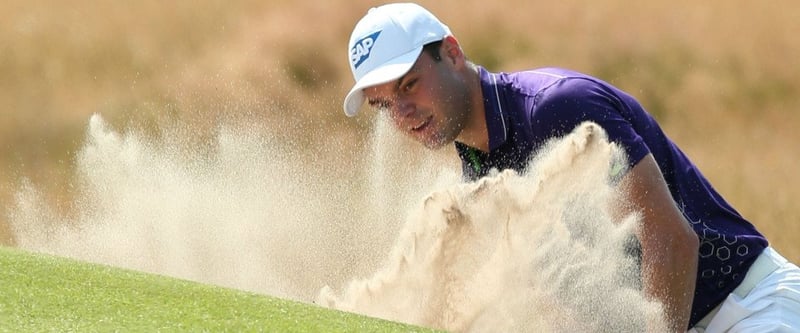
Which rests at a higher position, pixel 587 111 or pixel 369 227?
pixel 587 111

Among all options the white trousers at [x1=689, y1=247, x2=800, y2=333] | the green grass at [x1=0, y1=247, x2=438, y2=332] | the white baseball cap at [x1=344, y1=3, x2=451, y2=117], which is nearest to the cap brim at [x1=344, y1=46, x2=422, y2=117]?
the white baseball cap at [x1=344, y1=3, x2=451, y2=117]

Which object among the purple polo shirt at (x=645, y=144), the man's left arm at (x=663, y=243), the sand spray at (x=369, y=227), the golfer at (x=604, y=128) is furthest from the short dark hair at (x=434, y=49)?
the man's left arm at (x=663, y=243)

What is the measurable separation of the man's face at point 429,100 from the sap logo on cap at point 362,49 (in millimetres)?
85

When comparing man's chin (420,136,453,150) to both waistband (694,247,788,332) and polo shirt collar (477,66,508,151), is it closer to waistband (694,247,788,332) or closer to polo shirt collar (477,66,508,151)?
polo shirt collar (477,66,508,151)

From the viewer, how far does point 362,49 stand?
3115mm

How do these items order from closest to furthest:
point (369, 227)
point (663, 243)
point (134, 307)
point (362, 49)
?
point (663, 243)
point (134, 307)
point (362, 49)
point (369, 227)

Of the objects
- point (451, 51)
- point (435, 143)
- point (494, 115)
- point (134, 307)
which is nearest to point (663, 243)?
point (494, 115)

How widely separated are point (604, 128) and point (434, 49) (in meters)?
0.54

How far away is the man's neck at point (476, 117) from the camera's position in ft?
9.90

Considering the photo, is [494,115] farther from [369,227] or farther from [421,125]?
[369,227]

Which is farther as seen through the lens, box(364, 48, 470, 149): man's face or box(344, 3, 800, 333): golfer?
box(364, 48, 470, 149): man's face

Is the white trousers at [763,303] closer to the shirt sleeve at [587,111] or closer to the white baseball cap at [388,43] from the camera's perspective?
the shirt sleeve at [587,111]

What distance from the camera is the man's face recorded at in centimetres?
302

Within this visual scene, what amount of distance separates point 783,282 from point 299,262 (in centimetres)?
240
